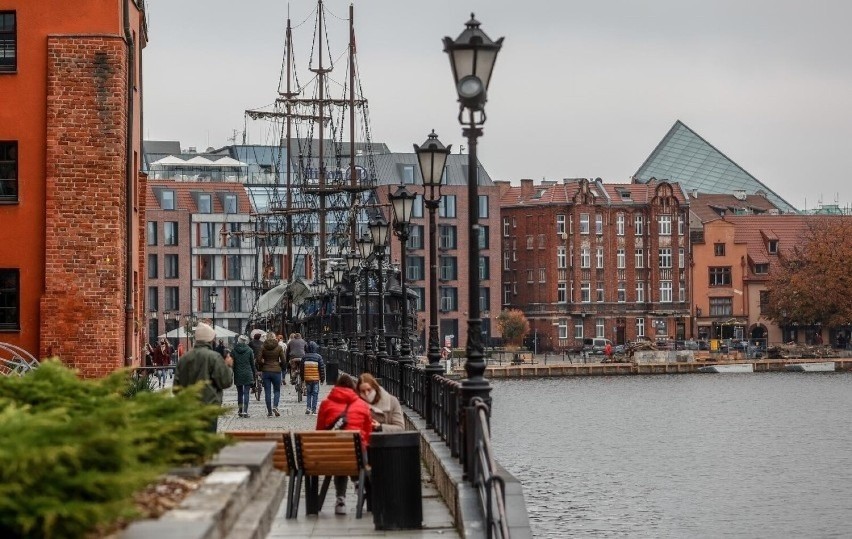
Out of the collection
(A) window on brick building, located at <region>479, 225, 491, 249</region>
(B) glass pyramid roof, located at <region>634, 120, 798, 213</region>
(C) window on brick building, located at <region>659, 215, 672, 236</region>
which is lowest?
(A) window on brick building, located at <region>479, 225, 491, 249</region>

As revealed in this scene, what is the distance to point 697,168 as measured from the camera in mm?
164500

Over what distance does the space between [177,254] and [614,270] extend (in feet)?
123

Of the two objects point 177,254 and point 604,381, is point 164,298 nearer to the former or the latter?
point 177,254

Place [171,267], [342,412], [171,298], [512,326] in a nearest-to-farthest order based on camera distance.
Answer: [342,412] < [171,267] < [171,298] < [512,326]

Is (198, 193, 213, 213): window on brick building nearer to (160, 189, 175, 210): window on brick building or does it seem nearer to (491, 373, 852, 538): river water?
(160, 189, 175, 210): window on brick building

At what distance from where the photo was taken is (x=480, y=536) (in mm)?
13891

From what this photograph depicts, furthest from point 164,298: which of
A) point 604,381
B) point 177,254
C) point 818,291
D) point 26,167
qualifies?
point 26,167

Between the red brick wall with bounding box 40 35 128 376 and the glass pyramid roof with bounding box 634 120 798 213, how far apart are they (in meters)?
133

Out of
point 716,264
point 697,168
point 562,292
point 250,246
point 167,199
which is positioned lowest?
point 562,292

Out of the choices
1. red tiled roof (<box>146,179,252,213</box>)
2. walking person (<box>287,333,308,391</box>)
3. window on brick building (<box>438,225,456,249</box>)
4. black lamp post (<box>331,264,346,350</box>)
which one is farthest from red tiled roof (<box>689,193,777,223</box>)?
walking person (<box>287,333,308,391</box>)

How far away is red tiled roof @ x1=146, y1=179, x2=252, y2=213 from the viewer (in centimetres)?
13262

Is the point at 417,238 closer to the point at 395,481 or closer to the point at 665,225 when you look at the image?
the point at 665,225

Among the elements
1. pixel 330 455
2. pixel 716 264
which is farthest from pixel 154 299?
pixel 330 455

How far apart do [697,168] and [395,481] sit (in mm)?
151310
